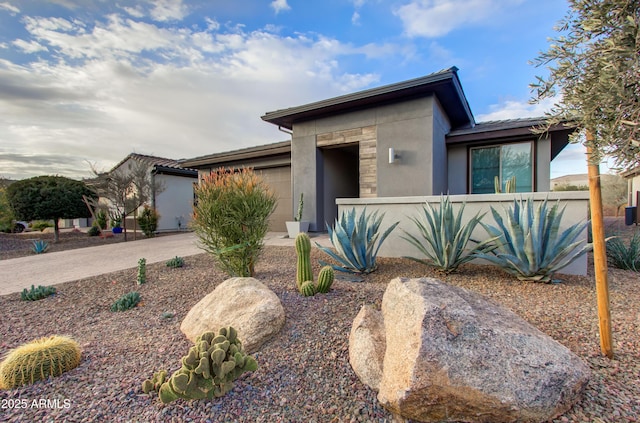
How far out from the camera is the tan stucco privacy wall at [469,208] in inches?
156

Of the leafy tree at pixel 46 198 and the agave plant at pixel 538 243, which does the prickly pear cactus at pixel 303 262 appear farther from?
the leafy tree at pixel 46 198

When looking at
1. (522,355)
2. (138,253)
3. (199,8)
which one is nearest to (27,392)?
(522,355)

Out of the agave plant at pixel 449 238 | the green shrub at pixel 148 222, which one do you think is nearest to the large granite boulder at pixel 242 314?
the agave plant at pixel 449 238

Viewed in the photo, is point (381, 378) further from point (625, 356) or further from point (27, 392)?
point (27, 392)

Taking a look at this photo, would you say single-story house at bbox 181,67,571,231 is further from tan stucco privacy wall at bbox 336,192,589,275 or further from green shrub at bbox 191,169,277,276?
green shrub at bbox 191,169,277,276

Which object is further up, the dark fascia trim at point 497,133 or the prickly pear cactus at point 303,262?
the dark fascia trim at point 497,133

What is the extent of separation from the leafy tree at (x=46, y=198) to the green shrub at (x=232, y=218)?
32.5ft

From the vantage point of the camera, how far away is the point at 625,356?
191 centimetres

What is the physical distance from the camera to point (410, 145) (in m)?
7.43

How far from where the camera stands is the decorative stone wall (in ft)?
26.2

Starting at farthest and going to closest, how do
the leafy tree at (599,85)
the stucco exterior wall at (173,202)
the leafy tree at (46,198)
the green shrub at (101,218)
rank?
1. the stucco exterior wall at (173,202)
2. the green shrub at (101,218)
3. the leafy tree at (46,198)
4. the leafy tree at (599,85)

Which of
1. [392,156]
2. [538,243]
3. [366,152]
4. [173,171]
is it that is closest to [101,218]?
[173,171]

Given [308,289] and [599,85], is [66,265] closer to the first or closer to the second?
[308,289]

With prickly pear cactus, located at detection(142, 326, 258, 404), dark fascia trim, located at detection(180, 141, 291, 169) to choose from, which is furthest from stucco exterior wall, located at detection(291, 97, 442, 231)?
prickly pear cactus, located at detection(142, 326, 258, 404)
